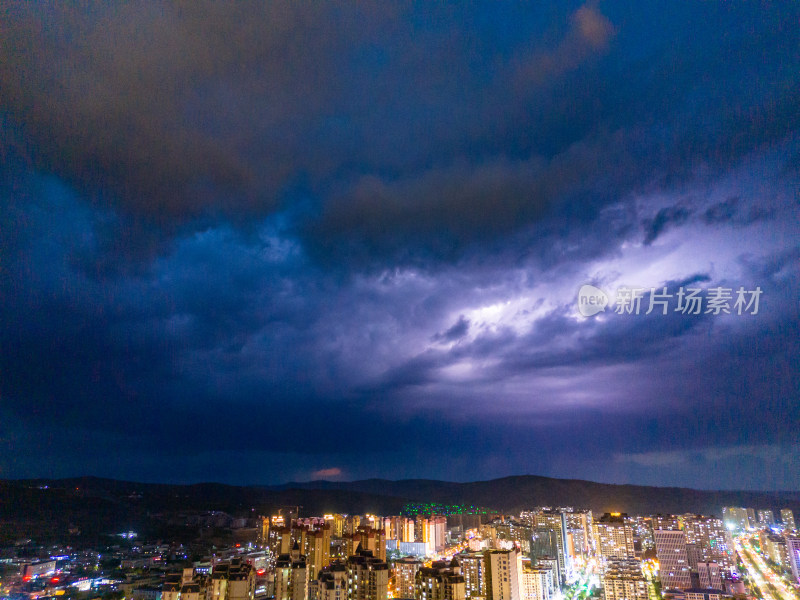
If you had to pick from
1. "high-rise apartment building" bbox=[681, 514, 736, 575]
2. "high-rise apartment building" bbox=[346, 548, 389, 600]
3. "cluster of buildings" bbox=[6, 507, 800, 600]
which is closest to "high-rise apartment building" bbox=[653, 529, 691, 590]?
"cluster of buildings" bbox=[6, 507, 800, 600]

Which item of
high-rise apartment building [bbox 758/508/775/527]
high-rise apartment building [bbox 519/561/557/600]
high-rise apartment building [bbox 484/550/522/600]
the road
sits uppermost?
high-rise apartment building [bbox 484/550/522/600]

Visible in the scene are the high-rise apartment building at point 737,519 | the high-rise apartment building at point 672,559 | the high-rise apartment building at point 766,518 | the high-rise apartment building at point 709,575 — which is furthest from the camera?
the high-rise apartment building at point 766,518

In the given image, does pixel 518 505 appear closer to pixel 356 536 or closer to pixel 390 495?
pixel 390 495

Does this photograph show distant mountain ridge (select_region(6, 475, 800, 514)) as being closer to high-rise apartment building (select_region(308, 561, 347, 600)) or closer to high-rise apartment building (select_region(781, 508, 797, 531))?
high-rise apartment building (select_region(781, 508, 797, 531))

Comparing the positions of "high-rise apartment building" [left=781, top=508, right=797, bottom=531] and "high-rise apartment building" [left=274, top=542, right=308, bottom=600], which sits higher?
"high-rise apartment building" [left=274, top=542, right=308, bottom=600]

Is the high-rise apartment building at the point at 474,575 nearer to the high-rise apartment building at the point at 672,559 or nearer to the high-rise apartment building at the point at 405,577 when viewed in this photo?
the high-rise apartment building at the point at 405,577

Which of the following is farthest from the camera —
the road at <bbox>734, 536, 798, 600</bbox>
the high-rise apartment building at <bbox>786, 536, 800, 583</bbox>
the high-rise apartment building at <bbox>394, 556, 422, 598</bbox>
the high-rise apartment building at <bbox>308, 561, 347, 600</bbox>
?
the high-rise apartment building at <bbox>786, 536, 800, 583</bbox>

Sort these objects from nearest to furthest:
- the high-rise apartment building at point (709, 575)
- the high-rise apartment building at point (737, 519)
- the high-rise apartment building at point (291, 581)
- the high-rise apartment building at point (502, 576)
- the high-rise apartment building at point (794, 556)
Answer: the high-rise apartment building at point (291, 581), the high-rise apartment building at point (502, 576), the high-rise apartment building at point (709, 575), the high-rise apartment building at point (794, 556), the high-rise apartment building at point (737, 519)

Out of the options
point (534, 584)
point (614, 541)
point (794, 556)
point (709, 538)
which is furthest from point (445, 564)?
point (709, 538)

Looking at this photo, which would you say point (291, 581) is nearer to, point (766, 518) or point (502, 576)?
point (502, 576)

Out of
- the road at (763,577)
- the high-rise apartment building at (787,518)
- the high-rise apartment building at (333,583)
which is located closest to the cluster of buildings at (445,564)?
the high-rise apartment building at (333,583)
